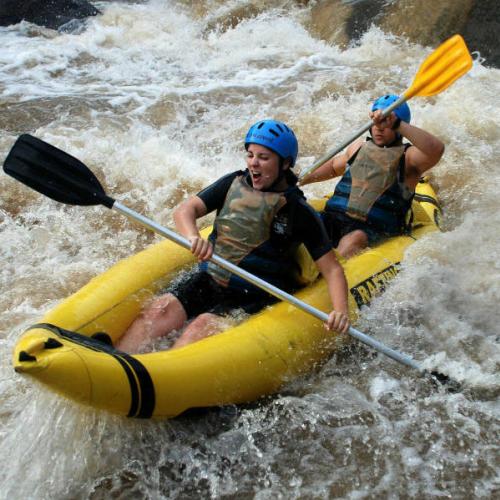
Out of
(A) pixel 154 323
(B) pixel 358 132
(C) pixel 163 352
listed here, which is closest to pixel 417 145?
(B) pixel 358 132

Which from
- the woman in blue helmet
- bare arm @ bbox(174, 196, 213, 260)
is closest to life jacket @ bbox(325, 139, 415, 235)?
the woman in blue helmet

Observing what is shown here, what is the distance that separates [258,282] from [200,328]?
326 millimetres

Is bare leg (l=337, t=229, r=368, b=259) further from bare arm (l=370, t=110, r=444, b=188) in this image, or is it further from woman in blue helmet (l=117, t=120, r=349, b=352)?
woman in blue helmet (l=117, t=120, r=349, b=352)

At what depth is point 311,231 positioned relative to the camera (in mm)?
3090

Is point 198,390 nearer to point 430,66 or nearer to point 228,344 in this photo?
point 228,344

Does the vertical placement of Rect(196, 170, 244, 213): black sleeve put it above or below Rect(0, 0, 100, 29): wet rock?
above

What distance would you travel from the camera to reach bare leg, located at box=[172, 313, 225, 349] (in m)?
2.96

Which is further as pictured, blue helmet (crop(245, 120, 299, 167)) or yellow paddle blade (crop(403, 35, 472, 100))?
yellow paddle blade (crop(403, 35, 472, 100))

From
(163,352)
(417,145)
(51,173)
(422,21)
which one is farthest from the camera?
(422,21)

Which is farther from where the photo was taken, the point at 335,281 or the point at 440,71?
the point at 440,71

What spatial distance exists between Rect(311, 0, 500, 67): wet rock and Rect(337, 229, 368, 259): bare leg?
448 cm

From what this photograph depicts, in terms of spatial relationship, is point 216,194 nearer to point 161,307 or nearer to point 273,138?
point 273,138

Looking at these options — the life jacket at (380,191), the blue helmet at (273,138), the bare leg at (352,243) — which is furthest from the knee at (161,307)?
the life jacket at (380,191)

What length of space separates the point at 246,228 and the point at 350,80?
4716 mm
